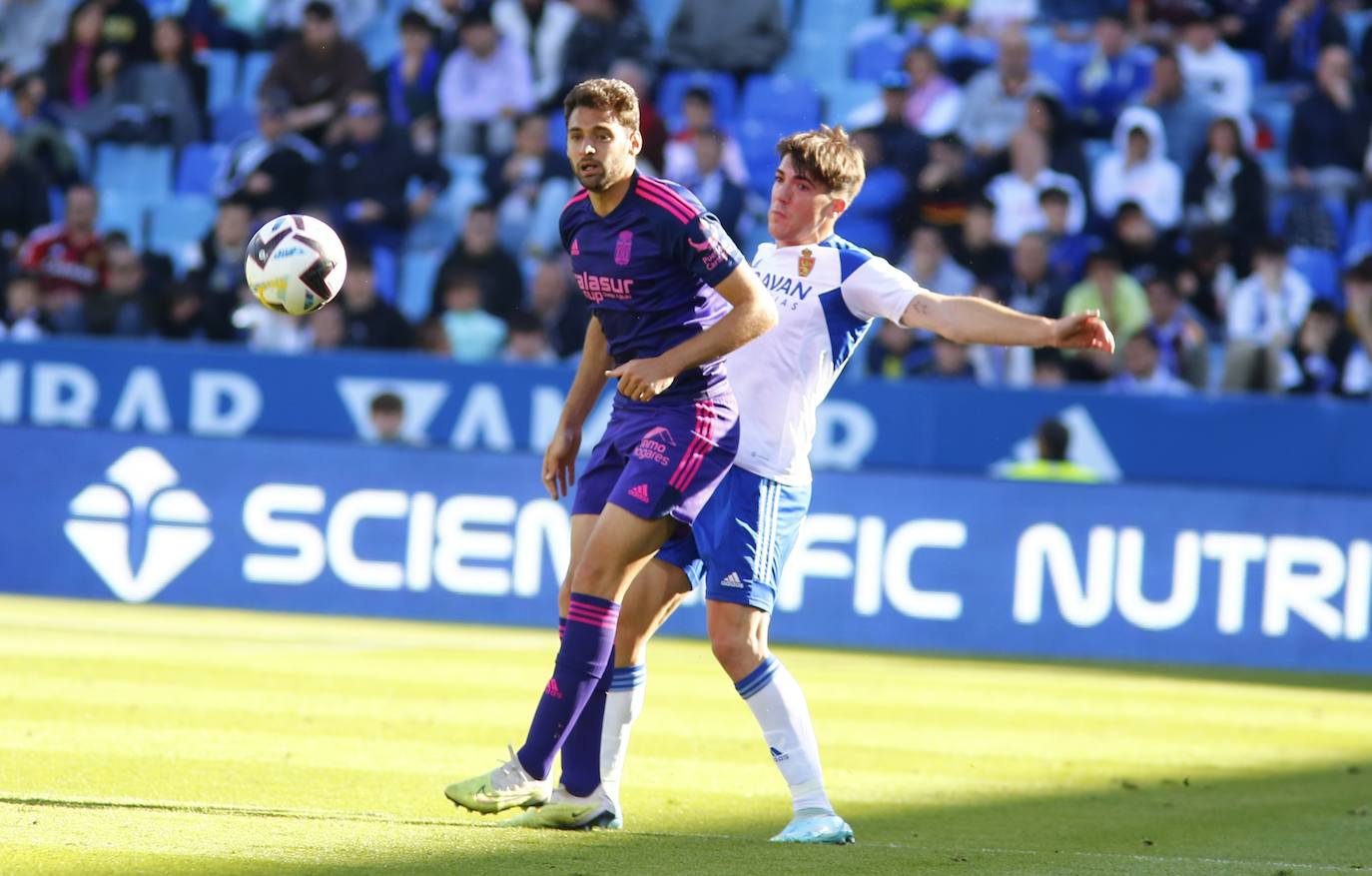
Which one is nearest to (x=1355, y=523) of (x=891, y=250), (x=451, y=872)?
(x=891, y=250)

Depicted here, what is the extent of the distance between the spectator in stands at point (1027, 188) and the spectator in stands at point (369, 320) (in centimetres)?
492

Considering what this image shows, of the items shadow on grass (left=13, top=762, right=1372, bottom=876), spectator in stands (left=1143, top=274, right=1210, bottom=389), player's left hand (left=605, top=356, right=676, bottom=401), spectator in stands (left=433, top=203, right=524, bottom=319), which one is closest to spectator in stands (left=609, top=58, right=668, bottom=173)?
spectator in stands (left=433, top=203, right=524, bottom=319)

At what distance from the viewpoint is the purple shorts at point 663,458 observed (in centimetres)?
583

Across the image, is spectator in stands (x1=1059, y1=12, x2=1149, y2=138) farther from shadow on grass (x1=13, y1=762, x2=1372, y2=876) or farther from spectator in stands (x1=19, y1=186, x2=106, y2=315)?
shadow on grass (x1=13, y1=762, x2=1372, y2=876)

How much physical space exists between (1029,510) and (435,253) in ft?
22.6

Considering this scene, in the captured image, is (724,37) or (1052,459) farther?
(724,37)

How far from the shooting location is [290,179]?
17.7 m

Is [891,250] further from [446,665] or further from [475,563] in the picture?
[446,665]

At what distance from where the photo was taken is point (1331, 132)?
55.9ft

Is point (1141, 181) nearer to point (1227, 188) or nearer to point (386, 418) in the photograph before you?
point (1227, 188)

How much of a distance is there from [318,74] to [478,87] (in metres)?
1.51

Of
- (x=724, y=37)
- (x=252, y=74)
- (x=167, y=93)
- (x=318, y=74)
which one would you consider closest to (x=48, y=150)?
(x=167, y=93)

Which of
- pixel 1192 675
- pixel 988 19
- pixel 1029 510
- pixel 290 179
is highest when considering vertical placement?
pixel 988 19

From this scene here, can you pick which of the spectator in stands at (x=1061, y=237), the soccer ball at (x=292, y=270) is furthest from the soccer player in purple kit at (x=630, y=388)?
the spectator in stands at (x=1061, y=237)
